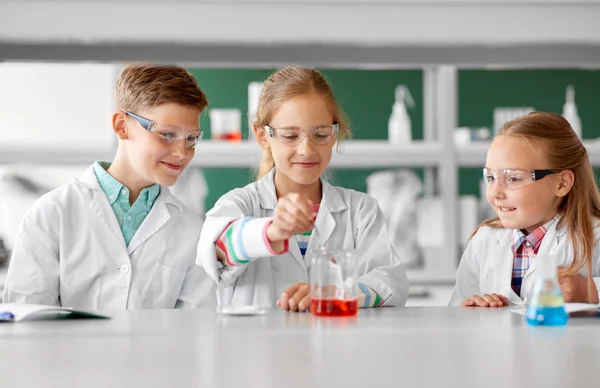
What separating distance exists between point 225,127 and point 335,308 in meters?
2.46

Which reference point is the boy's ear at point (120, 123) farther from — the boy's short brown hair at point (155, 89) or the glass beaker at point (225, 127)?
the glass beaker at point (225, 127)

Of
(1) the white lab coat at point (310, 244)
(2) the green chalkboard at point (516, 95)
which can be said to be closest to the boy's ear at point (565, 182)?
(1) the white lab coat at point (310, 244)

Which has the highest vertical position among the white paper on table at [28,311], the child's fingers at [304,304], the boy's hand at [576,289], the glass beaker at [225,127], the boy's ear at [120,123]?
the glass beaker at [225,127]

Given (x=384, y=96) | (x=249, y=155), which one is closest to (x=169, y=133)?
(x=249, y=155)

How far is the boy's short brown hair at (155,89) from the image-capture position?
173 centimetres

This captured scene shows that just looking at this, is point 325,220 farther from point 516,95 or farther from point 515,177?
point 516,95

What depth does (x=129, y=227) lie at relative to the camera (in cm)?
176

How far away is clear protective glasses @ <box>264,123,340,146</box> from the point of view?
64.8 inches

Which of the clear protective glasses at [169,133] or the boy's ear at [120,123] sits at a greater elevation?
the boy's ear at [120,123]

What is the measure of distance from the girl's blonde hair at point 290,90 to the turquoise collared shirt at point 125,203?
330 mm

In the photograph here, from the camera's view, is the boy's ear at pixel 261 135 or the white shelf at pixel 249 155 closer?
the boy's ear at pixel 261 135

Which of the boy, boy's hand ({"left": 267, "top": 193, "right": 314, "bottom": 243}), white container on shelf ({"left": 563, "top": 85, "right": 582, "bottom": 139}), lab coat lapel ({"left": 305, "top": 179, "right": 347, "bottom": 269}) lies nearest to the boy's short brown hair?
the boy

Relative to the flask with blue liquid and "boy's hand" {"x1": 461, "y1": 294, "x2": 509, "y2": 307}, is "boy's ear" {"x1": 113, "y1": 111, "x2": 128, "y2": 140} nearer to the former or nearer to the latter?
"boy's hand" {"x1": 461, "y1": 294, "x2": 509, "y2": 307}

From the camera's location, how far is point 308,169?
164 cm
